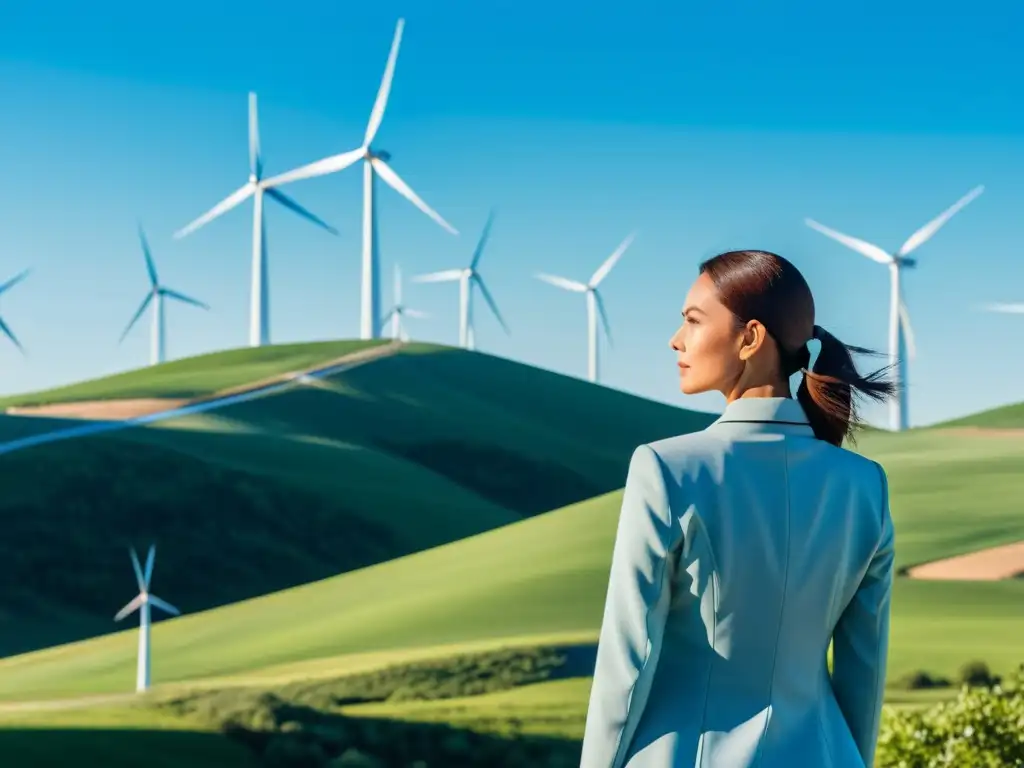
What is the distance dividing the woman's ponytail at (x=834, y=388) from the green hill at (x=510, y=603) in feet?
95.7

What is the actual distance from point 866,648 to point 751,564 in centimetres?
60

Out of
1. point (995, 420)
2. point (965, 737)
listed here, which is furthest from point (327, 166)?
point (965, 737)

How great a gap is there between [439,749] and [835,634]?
25025 millimetres

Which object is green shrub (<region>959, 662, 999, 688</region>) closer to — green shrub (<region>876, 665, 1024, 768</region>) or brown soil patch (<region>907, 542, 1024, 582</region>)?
brown soil patch (<region>907, 542, 1024, 582</region>)

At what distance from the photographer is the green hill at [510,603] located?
121ft

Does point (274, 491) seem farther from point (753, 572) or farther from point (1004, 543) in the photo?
point (753, 572)

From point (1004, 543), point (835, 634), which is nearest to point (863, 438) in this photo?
point (1004, 543)

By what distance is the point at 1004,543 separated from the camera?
1633 inches

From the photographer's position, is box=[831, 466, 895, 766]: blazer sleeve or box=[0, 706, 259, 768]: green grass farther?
box=[0, 706, 259, 768]: green grass

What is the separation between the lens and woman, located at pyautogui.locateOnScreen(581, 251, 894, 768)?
3.83 m

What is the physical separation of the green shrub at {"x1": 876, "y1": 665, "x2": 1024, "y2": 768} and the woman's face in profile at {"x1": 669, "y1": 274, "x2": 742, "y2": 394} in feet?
44.9

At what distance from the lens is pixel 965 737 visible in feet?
55.0

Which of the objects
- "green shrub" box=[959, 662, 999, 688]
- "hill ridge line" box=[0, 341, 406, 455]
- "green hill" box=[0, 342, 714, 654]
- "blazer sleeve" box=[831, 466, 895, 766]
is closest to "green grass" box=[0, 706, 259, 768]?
"green shrub" box=[959, 662, 999, 688]

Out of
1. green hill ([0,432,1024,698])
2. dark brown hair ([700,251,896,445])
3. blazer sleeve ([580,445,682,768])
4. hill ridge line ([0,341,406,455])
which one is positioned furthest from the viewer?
hill ridge line ([0,341,406,455])
